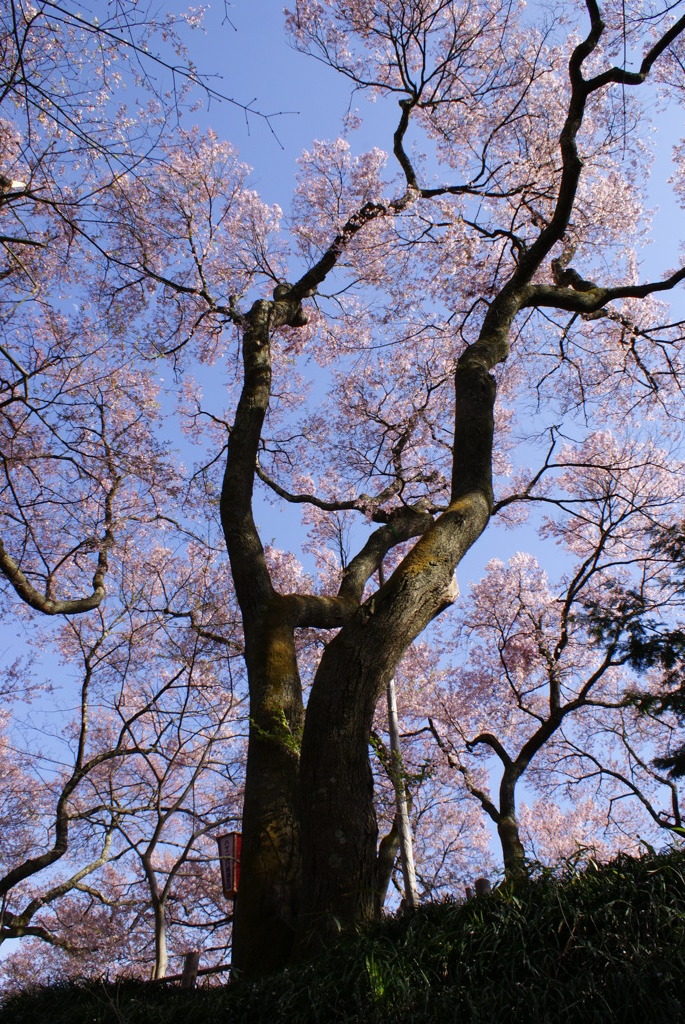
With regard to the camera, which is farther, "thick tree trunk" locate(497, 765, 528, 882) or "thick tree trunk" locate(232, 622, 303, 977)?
"thick tree trunk" locate(497, 765, 528, 882)

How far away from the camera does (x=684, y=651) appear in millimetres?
5070

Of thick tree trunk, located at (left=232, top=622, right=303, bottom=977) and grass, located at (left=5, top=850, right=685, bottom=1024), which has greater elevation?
thick tree trunk, located at (left=232, top=622, right=303, bottom=977)

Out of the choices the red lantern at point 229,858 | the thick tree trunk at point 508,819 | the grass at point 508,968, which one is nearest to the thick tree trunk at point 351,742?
the grass at point 508,968

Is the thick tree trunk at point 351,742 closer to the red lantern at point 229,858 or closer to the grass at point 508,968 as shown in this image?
the grass at point 508,968

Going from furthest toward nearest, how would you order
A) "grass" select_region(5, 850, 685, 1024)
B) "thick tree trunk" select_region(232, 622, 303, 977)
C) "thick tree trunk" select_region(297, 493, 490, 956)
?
"thick tree trunk" select_region(232, 622, 303, 977), "thick tree trunk" select_region(297, 493, 490, 956), "grass" select_region(5, 850, 685, 1024)

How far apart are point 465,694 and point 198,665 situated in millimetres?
5079

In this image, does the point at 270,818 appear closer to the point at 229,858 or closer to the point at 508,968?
the point at 508,968

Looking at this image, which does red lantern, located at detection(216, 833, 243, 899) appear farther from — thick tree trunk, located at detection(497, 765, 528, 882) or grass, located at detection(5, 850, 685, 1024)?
grass, located at detection(5, 850, 685, 1024)

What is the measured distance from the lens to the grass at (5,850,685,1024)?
214 cm

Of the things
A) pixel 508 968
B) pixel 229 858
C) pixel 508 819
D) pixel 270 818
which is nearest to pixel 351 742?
pixel 270 818

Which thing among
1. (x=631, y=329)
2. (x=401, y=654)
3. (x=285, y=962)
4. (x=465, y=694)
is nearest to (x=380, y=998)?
(x=285, y=962)

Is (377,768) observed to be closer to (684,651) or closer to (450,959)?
(684,651)

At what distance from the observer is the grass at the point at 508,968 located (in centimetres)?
214

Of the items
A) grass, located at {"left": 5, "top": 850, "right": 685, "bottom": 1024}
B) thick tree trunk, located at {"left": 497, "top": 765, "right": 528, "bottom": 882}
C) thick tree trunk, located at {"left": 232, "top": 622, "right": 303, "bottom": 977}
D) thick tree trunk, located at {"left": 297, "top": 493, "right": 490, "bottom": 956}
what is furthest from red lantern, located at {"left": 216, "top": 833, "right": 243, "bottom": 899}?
grass, located at {"left": 5, "top": 850, "right": 685, "bottom": 1024}
